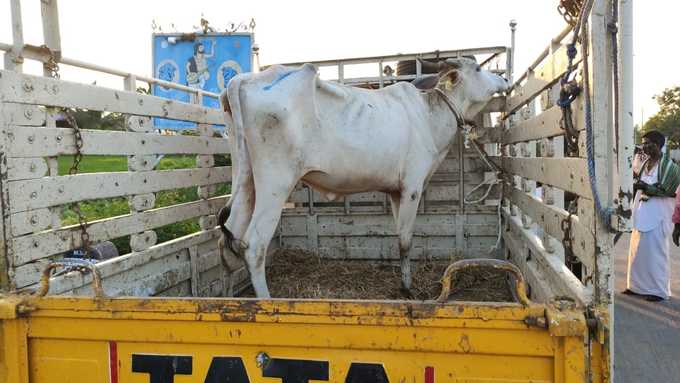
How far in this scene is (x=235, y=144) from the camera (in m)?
3.51

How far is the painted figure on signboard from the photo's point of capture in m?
6.33

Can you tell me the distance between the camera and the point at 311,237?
5172 millimetres

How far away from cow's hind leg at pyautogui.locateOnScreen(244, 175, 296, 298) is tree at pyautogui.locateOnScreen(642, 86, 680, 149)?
52.7 metres

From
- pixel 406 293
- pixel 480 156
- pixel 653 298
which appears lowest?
pixel 653 298

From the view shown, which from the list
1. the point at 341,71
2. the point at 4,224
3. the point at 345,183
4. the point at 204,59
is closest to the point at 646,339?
the point at 345,183

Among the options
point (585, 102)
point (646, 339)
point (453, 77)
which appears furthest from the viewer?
point (646, 339)

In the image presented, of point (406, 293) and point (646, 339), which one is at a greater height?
point (406, 293)

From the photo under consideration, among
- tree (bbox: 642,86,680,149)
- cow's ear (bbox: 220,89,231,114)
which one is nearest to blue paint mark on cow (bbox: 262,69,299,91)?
cow's ear (bbox: 220,89,231,114)

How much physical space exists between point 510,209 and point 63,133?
3386 millimetres

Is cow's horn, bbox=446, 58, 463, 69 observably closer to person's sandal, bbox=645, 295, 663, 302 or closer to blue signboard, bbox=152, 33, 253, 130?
blue signboard, bbox=152, 33, 253, 130

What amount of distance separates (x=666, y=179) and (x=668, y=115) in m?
52.8

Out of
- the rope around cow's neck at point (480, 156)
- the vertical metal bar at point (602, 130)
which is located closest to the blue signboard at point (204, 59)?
the rope around cow's neck at point (480, 156)

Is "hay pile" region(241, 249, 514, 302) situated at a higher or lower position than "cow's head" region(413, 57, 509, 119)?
lower

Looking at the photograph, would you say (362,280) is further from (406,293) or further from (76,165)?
(76,165)
